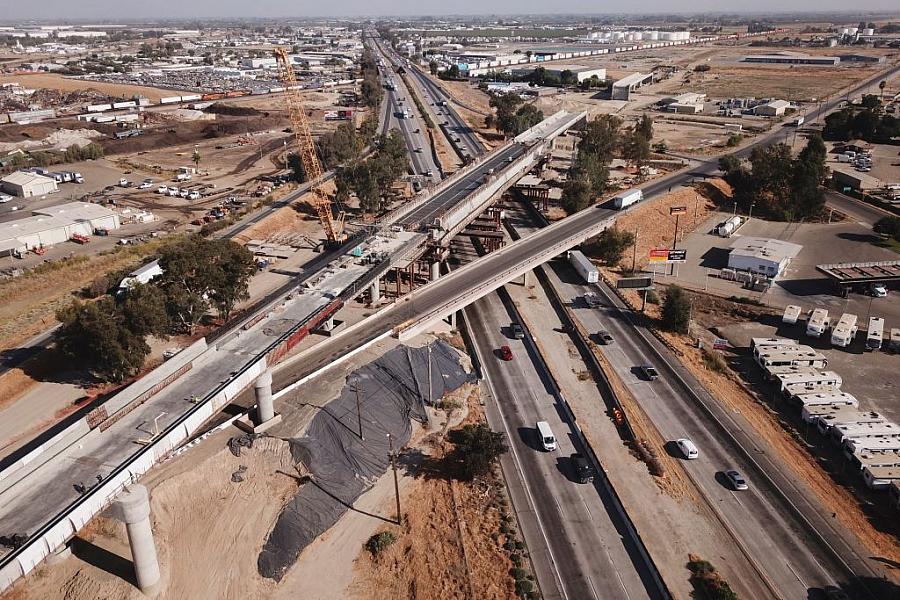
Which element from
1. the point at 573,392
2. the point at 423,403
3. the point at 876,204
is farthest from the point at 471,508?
the point at 876,204

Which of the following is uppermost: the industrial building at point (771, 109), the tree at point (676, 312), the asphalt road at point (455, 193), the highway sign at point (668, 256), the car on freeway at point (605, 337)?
the industrial building at point (771, 109)

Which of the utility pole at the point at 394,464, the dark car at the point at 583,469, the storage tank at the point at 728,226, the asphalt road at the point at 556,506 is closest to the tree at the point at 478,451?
the asphalt road at the point at 556,506

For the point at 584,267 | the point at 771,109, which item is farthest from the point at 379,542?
the point at 771,109

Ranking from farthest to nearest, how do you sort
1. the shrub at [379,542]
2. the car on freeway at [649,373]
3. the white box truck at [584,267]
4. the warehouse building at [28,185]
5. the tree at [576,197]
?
1. the warehouse building at [28,185]
2. the tree at [576,197]
3. the white box truck at [584,267]
4. the car on freeway at [649,373]
5. the shrub at [379,542]

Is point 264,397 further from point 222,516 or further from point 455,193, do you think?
point 455,193

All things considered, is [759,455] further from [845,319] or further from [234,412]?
[234,412]

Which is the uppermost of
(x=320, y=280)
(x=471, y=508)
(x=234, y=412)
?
(x=320, y=280)

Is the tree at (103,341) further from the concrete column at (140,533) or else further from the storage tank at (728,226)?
the storage tank at (728,226)
